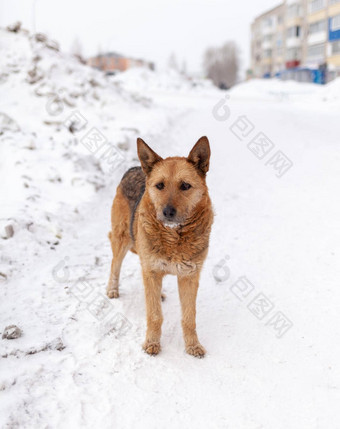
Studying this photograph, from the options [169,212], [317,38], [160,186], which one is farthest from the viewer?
[317,38]

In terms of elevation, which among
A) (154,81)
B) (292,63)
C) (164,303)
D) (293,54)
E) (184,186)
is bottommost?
(154,81)

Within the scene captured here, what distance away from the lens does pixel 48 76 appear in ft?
43.5

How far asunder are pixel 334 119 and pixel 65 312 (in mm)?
15077

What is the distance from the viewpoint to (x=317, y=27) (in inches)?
1816

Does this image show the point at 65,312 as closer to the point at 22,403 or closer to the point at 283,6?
the point at 22,403

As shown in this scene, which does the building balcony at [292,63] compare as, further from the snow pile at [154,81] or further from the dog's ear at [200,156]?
the dog's ear at [200,156]

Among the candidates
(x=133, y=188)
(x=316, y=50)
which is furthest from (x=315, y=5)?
(x=133, y=188)

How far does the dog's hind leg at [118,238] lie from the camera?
4.52m

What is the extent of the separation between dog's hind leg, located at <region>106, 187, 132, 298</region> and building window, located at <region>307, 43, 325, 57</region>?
159ft

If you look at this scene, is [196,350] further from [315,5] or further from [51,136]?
[315,5]

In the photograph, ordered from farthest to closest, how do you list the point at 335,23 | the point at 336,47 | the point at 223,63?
the point at 223,63
the point at 336,47
the point at 335,23

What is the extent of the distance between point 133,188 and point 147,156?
89 centimetres

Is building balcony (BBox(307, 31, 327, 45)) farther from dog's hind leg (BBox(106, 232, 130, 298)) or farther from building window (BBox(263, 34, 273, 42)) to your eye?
dog's hind leg (BBox(106, 232, 130, 298))

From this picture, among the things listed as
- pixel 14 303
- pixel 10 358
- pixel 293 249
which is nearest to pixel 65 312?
pixel 14 303
